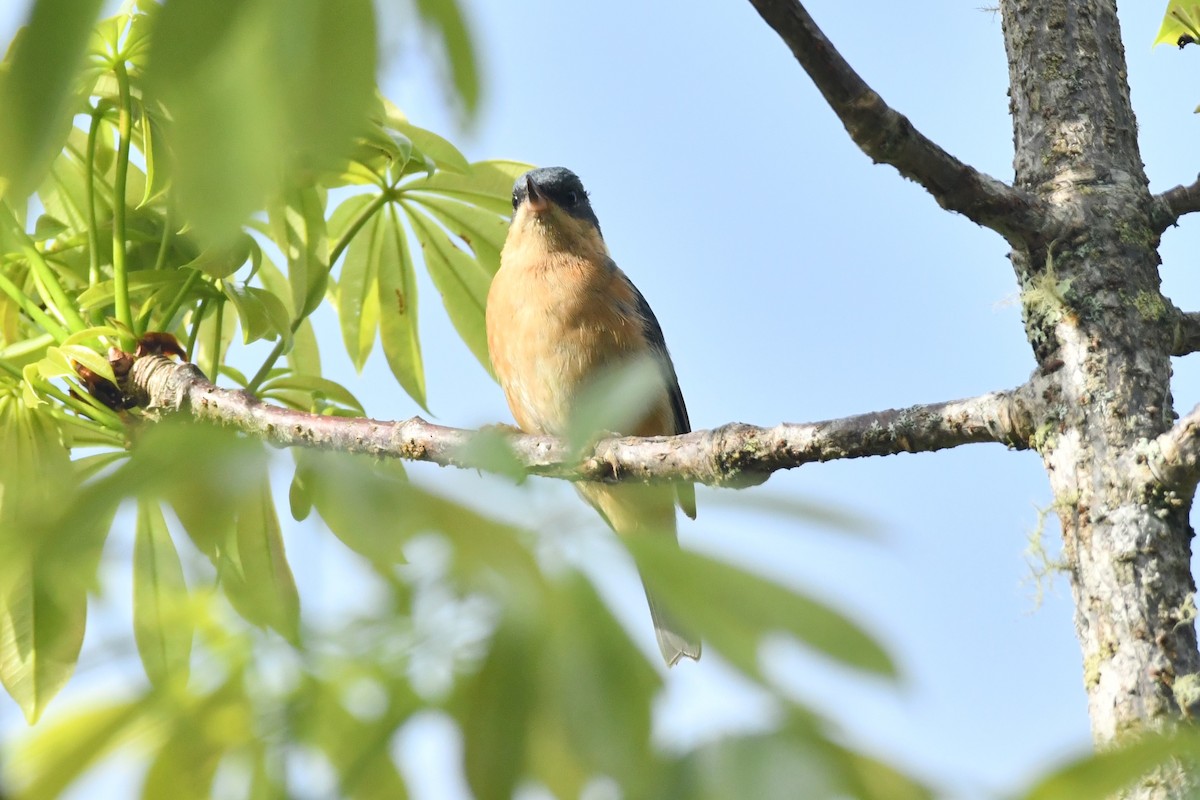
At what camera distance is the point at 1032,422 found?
193 centimetres

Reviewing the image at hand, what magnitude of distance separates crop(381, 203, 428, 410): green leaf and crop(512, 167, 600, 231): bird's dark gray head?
1.09m

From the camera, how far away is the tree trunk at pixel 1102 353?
1.68m

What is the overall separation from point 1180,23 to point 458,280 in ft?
7.07

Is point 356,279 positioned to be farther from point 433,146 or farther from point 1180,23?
point 1180,23

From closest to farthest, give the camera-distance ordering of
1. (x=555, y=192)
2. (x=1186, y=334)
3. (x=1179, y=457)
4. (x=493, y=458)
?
1. (x=493, y=458)
2. (x=1179, y=457)
3. (x=1186, y=334)
4. (x=555, y=192)

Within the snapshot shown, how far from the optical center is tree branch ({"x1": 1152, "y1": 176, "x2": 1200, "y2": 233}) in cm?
208

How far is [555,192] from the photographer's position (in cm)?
501

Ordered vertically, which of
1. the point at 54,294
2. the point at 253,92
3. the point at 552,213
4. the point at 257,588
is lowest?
the point at 257,588

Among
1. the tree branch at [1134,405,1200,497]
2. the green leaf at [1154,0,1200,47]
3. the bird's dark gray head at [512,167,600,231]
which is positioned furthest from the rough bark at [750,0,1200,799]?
the bird's dark gray head at [512,167,600,231]

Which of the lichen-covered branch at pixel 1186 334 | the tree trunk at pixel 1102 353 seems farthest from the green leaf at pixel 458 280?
the lichen-covered branch at pixel 1186 334

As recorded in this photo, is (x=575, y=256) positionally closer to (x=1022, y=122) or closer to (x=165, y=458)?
(x=1022, y=122)

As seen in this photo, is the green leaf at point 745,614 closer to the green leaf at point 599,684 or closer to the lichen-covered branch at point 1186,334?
the green leaf at point 599,684

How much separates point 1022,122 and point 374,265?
6.68ft

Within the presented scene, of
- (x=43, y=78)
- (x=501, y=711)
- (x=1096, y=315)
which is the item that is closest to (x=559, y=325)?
(x=1096, y=315)
